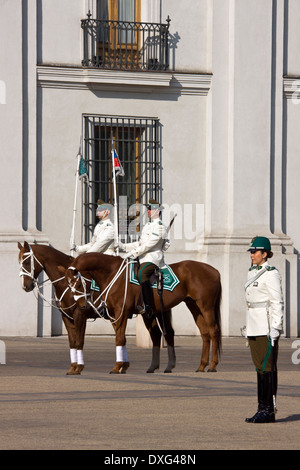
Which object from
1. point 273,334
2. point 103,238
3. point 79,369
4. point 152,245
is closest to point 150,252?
point 152,245

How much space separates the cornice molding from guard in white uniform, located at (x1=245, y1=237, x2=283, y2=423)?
14776 mm

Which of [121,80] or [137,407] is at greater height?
[121,80]

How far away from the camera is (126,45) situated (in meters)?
27.2

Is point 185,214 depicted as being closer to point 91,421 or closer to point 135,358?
point 135,358

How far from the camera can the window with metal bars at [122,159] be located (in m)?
26.9

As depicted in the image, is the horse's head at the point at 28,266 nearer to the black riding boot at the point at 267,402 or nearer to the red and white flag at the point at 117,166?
the black riding boot at the point at 267,402

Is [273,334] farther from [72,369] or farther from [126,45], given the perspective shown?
[126,45]

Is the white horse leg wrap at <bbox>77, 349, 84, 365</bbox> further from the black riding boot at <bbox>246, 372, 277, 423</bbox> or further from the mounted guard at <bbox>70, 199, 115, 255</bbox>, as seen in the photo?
the black riding boot at <bbox>246, 372, 277, 423</bbox>

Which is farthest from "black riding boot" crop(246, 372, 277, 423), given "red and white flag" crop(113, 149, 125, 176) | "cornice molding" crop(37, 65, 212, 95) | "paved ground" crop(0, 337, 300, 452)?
"cornice molding" crop(37, 65, 212, 95)

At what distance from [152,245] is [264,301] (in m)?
6.15

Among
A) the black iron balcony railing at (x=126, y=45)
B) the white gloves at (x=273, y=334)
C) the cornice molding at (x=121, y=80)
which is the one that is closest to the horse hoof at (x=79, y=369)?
the white gloves at (x=273, y=334)

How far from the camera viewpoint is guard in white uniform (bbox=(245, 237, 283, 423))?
12.2 m

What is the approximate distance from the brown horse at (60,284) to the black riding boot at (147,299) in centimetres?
85
